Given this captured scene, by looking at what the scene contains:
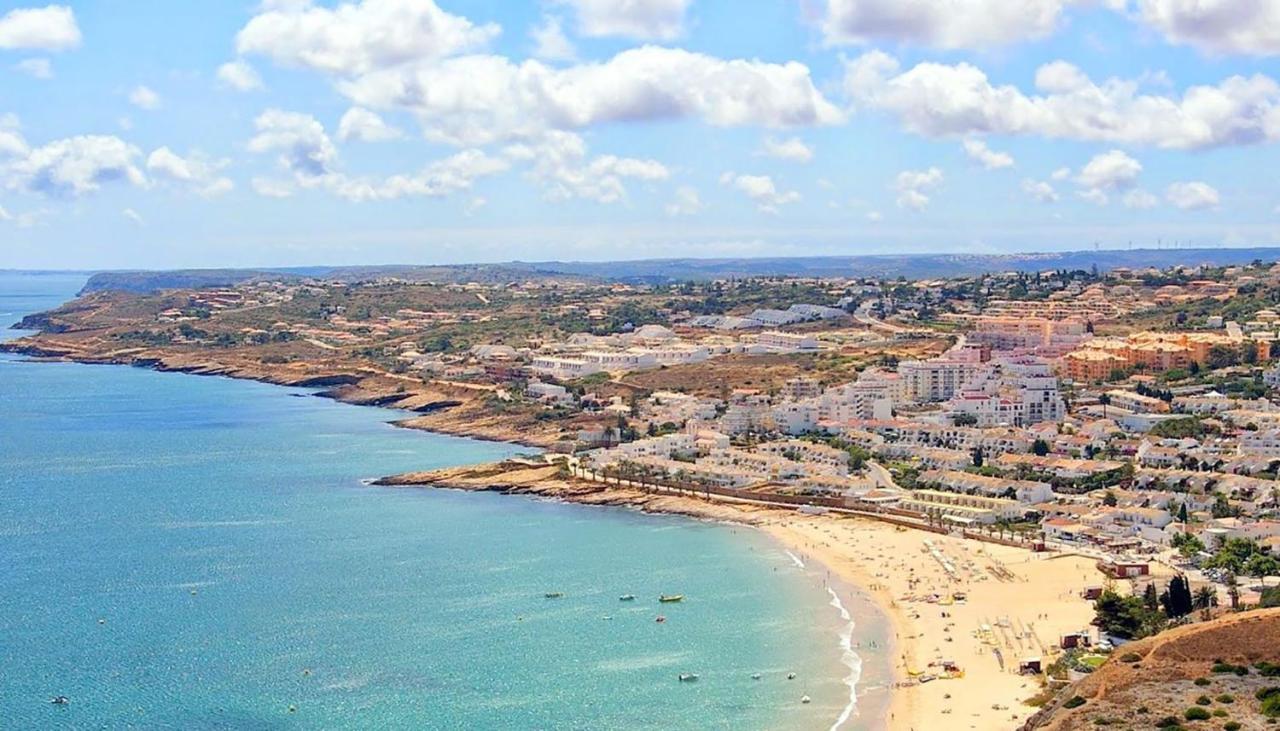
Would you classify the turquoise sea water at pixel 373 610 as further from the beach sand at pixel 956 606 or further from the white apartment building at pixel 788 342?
the white apartment building at pixel 788 342

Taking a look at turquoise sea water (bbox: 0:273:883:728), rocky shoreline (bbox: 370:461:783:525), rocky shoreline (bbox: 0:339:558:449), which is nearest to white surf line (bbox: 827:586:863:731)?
turquoise sea water (bbox: 0:273:883:728)

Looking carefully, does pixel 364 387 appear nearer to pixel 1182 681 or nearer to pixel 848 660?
pixel 848 660

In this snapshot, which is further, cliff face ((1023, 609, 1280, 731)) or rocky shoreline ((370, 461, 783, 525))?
rocky shoreline ((370, 461, 783, 525))

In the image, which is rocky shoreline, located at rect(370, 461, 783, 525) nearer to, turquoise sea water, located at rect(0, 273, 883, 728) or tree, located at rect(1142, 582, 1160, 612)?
turquoise sea water, located at rect(0, 273, 883, 728)

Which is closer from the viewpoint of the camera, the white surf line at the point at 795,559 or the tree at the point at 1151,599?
the tree at the point at 1151,599

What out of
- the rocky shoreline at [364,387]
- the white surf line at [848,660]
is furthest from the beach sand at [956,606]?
the rocky shoreline at [364,387]

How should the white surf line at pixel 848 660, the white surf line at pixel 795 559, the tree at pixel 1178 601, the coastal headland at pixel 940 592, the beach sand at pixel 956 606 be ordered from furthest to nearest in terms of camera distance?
the white surf line at pixel 795 559
the tree at pixel 1178 601
the coastal headland at pixel 940 592
the beach sand at pixel 956 606
the white surf line at pixel 848 660

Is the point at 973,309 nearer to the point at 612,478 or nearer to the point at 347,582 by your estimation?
the point at 612,478
